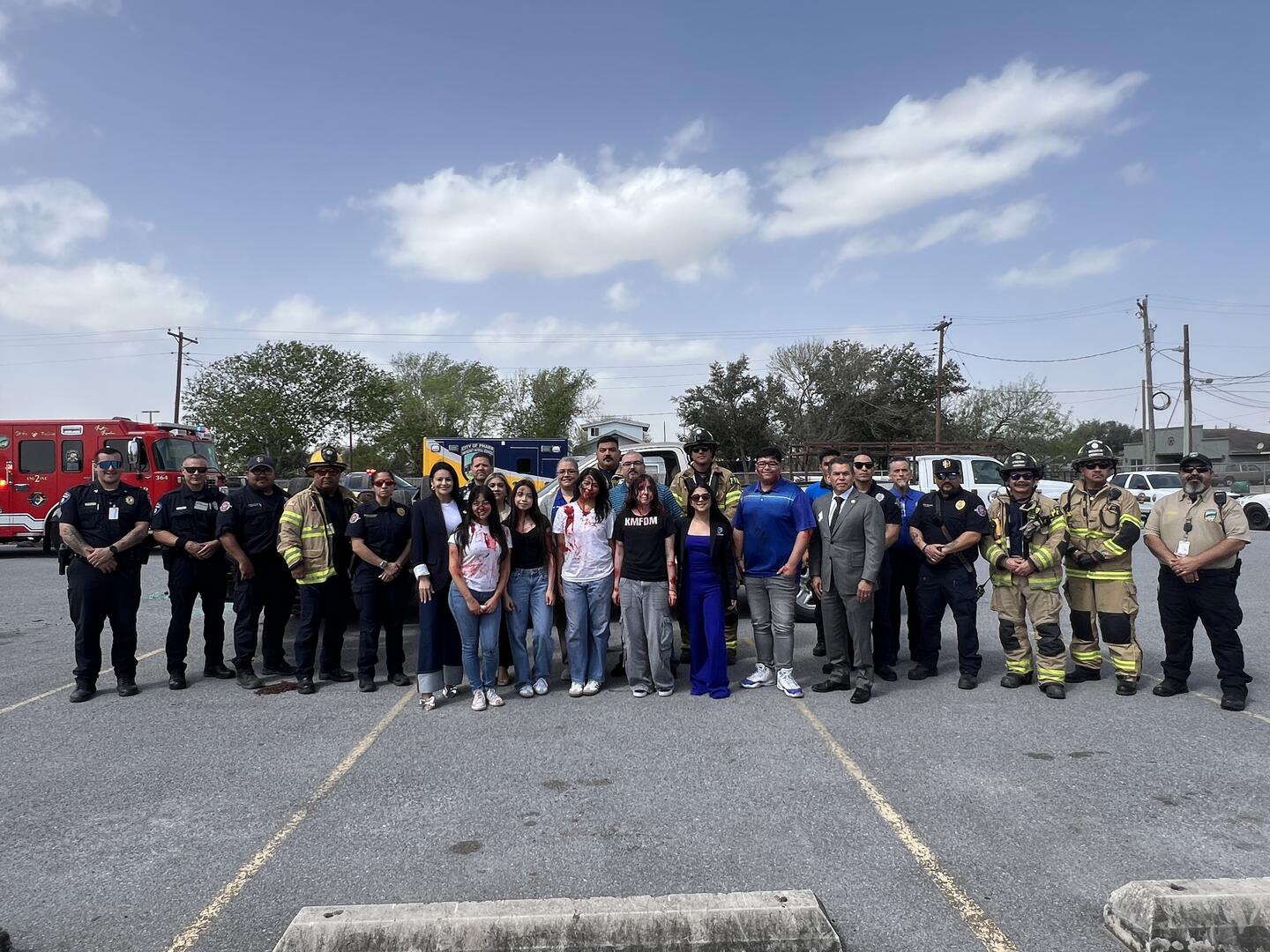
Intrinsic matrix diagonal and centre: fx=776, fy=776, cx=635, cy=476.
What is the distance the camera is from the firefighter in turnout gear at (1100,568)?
18.6 feet

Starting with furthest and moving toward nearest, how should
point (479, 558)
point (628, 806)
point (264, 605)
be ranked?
point (264, 605) < point (479, 558) < point (628, 806)

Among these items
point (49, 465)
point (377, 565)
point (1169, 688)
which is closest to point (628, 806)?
point (377, 565)

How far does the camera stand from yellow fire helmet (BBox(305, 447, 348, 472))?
6316mm

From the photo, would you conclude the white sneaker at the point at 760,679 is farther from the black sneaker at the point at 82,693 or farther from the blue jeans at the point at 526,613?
the black sneaker at the point at 82,693

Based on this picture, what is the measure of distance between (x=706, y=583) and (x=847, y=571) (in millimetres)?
1061

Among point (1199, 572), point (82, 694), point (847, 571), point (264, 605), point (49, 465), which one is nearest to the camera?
point (1199, 572)

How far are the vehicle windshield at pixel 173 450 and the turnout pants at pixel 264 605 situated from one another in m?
11.7

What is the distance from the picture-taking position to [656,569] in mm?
5785

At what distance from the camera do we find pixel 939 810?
149 inches

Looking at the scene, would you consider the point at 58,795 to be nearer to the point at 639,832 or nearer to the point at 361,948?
the point at 361,948

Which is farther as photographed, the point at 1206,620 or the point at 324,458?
the point at 324,458

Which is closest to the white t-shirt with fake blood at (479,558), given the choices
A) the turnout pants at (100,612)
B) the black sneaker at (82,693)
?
the turnout pants at (100,612)

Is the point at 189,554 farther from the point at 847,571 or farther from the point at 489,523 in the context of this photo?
the point at 847,571

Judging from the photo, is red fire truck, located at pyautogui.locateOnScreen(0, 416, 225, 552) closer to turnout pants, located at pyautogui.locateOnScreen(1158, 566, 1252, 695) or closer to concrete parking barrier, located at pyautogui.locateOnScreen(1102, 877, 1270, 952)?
turnout pants, located at pyautogui.locateOnScreen(1158, 566, 1252, 695)
